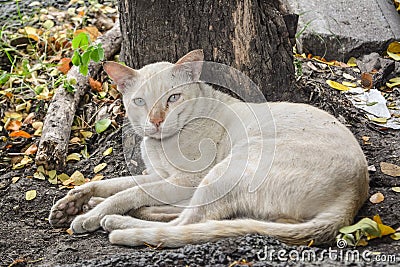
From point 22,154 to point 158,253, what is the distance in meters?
2.11

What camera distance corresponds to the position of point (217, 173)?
3.21m

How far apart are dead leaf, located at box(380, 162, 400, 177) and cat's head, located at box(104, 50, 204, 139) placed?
127 centimetres

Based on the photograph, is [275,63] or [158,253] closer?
[158,253]

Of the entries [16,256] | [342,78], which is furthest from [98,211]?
[342,78]

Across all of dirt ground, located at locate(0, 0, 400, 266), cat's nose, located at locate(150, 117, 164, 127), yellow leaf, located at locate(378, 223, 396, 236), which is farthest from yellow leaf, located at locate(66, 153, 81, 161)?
yellow leaf, located at locate(378, 223, 396, 236)

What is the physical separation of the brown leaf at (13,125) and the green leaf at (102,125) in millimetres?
732

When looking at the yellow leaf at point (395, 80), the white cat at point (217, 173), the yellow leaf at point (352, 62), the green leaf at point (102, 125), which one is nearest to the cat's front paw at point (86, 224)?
the white cat at point (217, 173)

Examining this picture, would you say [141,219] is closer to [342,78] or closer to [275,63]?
[275,63]

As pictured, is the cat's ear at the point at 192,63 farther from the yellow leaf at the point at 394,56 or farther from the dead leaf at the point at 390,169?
the yellow leaf at the point at 394,56

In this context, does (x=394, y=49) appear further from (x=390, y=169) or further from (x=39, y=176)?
(x=39, y=176)

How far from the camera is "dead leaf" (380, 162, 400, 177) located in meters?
3.75

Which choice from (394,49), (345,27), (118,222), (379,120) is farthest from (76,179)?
(394,49)

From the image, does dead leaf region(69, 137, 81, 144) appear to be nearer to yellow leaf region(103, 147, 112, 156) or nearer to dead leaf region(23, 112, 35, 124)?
yellow leaf region(103, 147, 112, 156)

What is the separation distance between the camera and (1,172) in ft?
14.5
